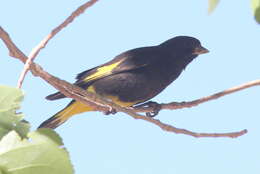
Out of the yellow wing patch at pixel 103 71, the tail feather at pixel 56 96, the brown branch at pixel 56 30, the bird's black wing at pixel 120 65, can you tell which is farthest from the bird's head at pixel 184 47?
the brown branch at pixel 56 30

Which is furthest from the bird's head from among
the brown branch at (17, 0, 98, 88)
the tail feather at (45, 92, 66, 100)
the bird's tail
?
the brown branch at (17, 0, 98, 88)

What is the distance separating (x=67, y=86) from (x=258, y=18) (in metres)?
1.77

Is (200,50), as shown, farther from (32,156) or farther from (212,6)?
(32,156)

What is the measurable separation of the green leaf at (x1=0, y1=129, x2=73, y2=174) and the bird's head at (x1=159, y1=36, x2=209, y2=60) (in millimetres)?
4839

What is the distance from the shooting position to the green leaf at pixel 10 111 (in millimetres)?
1033

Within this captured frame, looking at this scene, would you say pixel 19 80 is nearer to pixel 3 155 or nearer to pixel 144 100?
pixel 3 155

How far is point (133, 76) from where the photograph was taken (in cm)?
527

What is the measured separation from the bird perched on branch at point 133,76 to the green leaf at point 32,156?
4056mm

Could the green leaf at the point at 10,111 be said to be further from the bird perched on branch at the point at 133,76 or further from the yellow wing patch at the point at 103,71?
the yellow wing patch at the point at 103,71

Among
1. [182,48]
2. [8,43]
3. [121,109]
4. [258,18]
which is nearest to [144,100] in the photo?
[182,48]

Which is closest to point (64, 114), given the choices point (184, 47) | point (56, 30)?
point (184, 47)

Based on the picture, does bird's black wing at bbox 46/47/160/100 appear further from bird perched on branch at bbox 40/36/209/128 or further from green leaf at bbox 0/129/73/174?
green leaf at bbox 0/129/73/174

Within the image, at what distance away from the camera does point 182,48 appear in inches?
233

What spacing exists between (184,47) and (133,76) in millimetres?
1030
